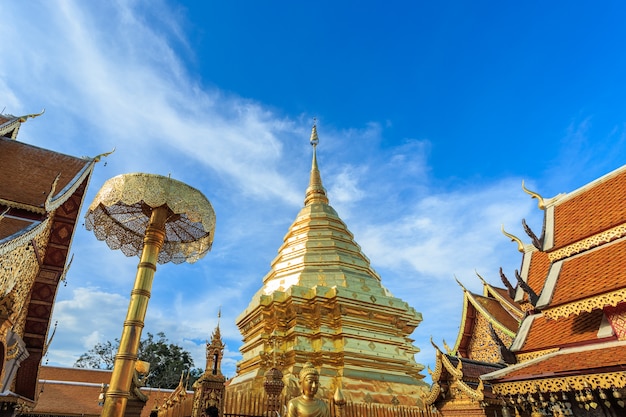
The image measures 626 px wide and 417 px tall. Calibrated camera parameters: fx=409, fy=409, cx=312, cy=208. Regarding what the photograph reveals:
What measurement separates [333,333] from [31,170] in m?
7.38

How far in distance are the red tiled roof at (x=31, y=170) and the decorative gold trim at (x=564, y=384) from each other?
7283mm

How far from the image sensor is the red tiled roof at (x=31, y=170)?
6.71m

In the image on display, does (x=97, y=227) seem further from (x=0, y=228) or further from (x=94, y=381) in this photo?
(x=94, y=381)

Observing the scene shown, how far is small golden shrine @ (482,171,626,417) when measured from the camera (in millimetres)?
4508

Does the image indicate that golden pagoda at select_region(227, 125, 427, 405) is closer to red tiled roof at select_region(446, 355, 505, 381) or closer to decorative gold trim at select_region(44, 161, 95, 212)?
red tiled roof at select_region(446, 355, 505, 381)

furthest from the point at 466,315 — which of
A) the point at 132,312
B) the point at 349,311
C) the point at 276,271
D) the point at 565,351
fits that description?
the point at 132,312

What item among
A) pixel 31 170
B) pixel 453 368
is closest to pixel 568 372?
pixel 453 368

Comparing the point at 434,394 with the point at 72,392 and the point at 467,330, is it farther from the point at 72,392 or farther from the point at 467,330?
the point at 72,392

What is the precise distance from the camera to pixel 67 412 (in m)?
14.3

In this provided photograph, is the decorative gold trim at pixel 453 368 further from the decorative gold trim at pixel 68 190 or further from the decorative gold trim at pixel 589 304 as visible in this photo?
the decorative gold trim at pixel 68 190

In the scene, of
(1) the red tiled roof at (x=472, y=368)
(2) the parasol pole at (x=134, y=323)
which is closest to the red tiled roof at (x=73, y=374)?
(2) the parasol pole at (x=134, y=323)

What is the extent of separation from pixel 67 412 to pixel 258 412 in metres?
11.3

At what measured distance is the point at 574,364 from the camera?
465 centimetres

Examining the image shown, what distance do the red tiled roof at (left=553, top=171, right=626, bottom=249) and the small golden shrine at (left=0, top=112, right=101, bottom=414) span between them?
26.6ft
